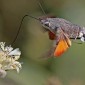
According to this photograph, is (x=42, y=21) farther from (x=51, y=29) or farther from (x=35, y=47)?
(x=35, y=47)

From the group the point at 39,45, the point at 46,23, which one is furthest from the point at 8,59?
the point at 39,45

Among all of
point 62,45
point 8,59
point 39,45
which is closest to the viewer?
point 62,45

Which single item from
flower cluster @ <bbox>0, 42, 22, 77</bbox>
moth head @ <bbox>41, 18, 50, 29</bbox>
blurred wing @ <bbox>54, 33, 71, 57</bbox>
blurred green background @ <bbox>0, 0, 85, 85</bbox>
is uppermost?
moth head @ <bbox>41, 18, 50, 29</bbox>

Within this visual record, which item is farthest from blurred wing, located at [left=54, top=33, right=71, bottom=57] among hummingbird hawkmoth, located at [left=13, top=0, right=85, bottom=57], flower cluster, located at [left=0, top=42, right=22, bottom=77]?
flower cluster, located at [left=0, top=42, right=22, bottom=77]

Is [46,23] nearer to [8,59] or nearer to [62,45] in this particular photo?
[62,45]

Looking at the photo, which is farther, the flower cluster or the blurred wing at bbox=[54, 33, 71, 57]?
the flower cluster

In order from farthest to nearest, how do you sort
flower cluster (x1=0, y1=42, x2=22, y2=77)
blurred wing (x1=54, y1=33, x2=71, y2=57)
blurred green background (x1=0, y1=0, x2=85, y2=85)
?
1. blurred green background (x1=0, y1=0, x2=85, y2=85)
2. flower cluster (x1=0, y1=42, x2=22, y2=77)
3. blurred wing (x1=54, y1=33, x2=71, y2=57)

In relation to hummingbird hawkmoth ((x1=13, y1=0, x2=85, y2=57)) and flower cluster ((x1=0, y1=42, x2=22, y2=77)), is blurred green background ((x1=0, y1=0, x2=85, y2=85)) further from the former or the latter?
hummingbird hawkmoth ((x1=13, y1=0, x2=85, y2=57))
